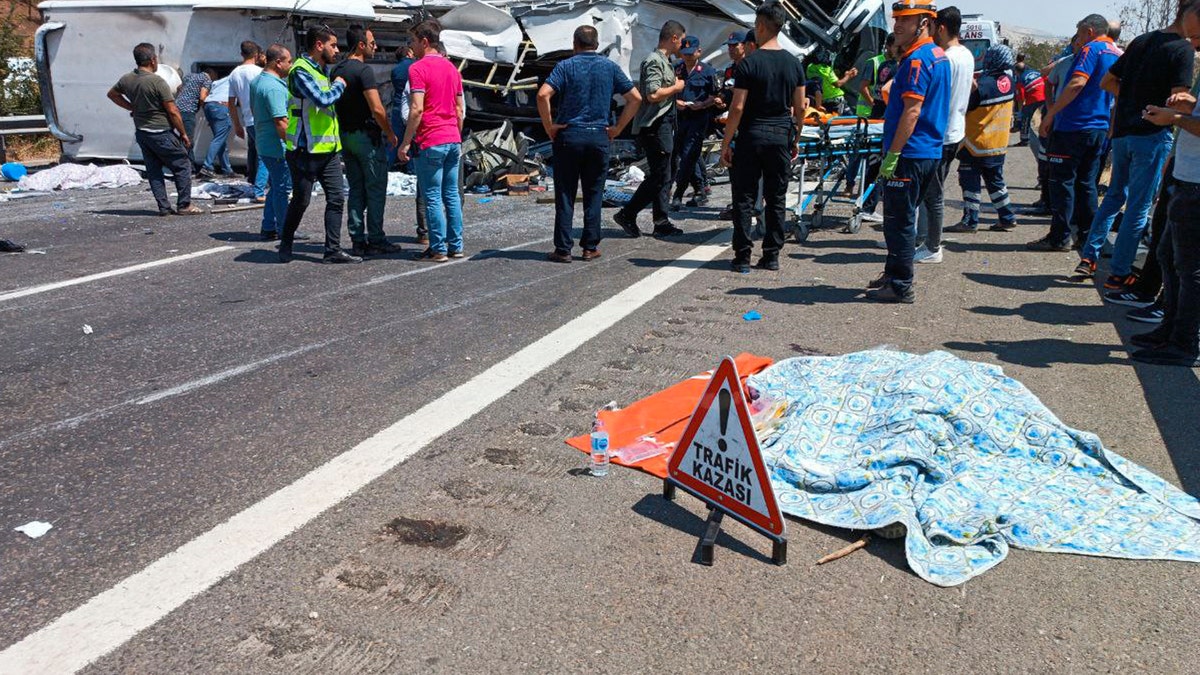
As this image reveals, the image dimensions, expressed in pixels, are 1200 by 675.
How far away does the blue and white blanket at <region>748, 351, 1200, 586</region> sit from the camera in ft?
11.1

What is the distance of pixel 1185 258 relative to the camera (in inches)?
209

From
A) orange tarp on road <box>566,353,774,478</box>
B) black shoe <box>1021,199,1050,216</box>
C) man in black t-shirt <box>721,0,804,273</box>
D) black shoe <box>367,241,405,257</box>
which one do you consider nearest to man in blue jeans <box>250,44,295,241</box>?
black shoe <box>367,241,405,257</box>

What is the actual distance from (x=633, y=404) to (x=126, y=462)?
239 centimetres

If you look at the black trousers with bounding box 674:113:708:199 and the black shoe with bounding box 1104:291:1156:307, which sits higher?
the black trousers with bounding box 674:113:708:199

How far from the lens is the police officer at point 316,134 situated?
24.8 feet

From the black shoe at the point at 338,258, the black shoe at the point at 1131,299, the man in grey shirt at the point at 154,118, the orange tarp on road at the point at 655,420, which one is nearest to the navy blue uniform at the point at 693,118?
the black shoe at the point at 338,258

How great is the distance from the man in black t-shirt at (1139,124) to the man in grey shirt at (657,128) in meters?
3.94

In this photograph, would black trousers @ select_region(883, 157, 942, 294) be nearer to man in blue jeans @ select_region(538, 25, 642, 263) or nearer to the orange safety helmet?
the orange safety helmet

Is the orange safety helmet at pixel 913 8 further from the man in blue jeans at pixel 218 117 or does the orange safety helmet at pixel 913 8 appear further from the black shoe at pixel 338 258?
the man in blue jeans at pixel 218 117

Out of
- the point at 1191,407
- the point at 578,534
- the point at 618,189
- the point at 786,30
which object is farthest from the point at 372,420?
the point at 786,30

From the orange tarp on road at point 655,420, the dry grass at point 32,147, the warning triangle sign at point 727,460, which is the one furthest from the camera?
the dry grass at point 32,147

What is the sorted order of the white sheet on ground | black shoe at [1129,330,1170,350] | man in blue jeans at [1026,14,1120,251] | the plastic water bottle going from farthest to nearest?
the white sheet on ground < man in blue jeans at [1026,14,1120,251] < black shoe at [1129,330,1170,350] < the plastic water bottle

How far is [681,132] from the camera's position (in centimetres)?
1077

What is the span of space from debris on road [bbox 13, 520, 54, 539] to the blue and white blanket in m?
2.86
